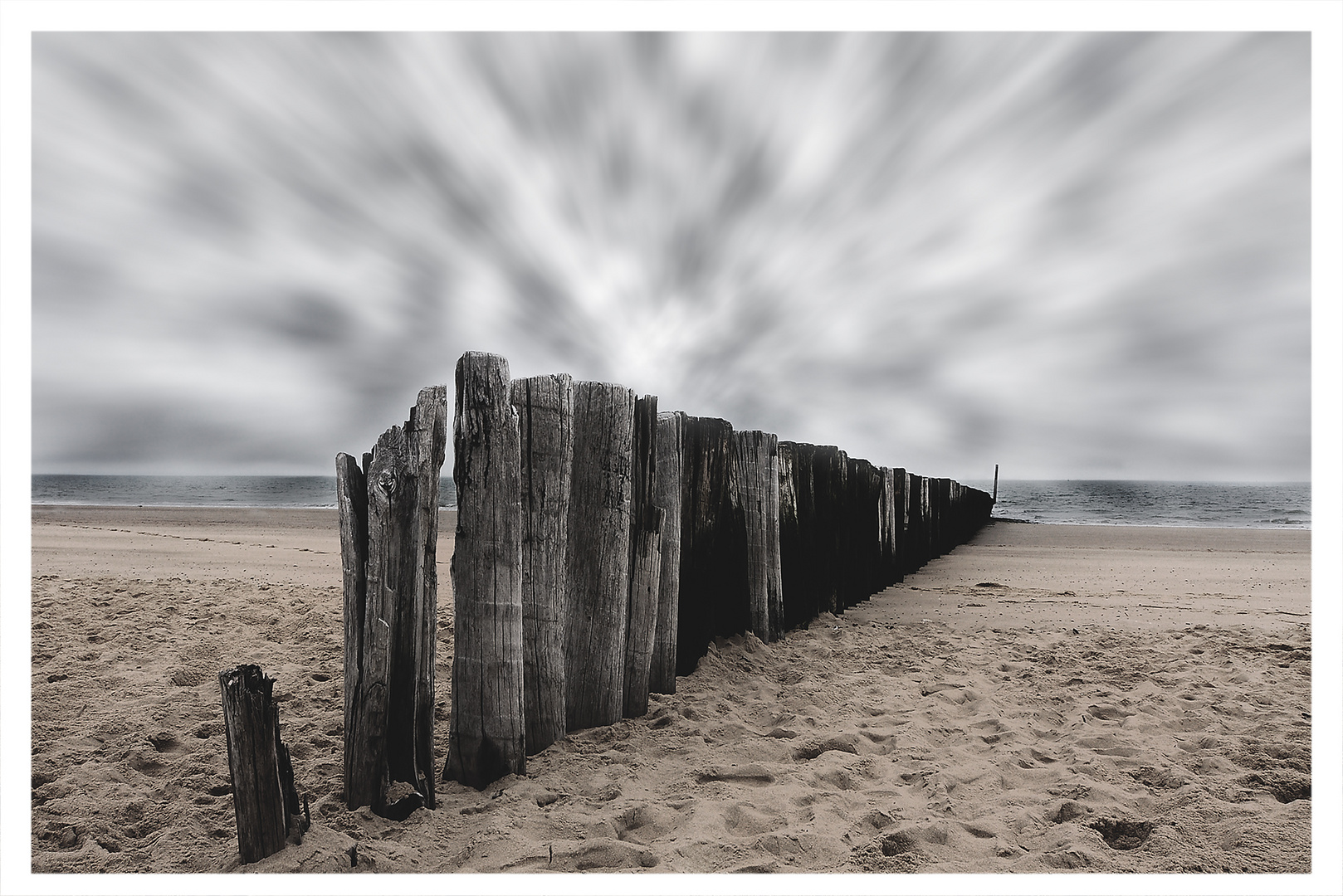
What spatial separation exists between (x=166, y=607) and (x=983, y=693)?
5.80 meters

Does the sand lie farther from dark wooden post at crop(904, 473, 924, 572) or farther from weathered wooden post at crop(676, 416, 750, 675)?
dark wooden post at crop(904, 473, 924, 572)

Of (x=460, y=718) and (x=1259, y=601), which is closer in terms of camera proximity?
(x=460, y=718)

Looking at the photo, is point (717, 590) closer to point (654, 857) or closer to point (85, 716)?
point (654, 857)

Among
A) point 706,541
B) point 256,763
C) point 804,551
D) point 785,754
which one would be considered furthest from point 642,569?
point 804,551

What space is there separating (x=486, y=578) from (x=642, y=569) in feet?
3.00

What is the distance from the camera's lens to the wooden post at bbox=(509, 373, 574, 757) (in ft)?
8.79

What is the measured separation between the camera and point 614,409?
3.05 meters

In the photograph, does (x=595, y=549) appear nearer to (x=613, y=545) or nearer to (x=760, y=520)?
(x=613, y=545)

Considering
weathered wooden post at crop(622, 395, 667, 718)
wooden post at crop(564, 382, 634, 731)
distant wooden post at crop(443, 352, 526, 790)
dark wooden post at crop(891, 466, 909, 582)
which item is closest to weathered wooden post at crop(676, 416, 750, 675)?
weathered wooden post at crop(622, 395, 667, 718)

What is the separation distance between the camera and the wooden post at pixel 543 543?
268cm

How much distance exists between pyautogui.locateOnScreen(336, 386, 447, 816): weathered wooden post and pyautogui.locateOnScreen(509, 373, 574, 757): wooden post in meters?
0.45

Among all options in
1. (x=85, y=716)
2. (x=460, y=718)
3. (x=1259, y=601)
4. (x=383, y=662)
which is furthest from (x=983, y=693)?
(x=1259, y=601)

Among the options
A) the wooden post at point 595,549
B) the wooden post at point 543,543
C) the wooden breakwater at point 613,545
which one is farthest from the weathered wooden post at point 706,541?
the wooden post at point 543,543

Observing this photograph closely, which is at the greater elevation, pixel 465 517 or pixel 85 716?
pixel 465 517
